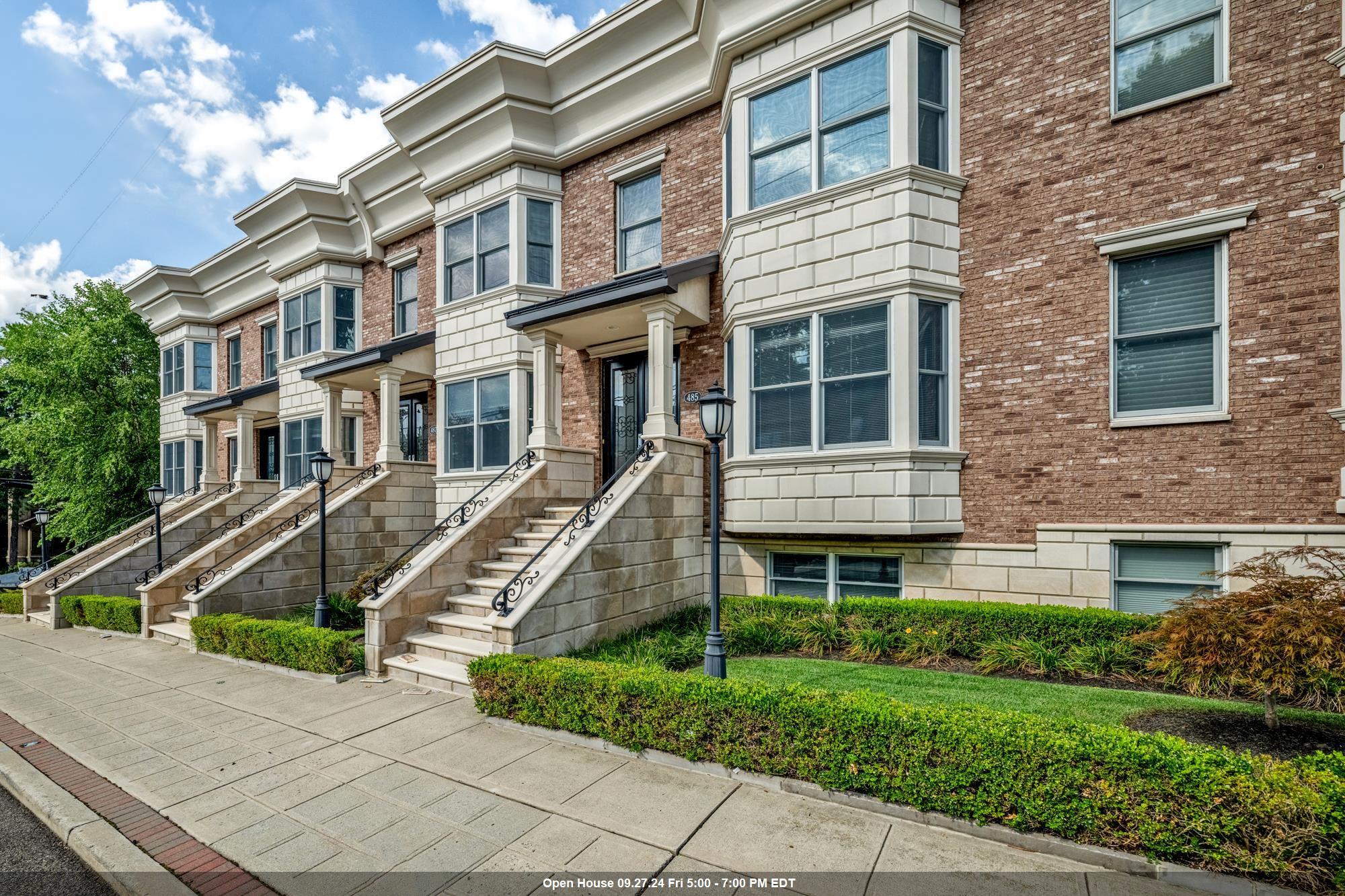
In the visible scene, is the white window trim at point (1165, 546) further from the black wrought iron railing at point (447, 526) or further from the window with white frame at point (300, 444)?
the window with white frame at point (300, 444)

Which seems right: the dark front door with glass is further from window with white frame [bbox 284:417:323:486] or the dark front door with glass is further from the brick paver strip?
the brick paver strip

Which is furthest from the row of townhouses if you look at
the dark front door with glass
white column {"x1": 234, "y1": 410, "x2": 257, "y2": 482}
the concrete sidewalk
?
white column {"x1": 234, "y1": 410, "x2": 257, "y2": 482}

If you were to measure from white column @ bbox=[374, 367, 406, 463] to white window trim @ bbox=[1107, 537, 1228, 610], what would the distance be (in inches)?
522

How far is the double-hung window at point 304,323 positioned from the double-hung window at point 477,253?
5705 millimetres

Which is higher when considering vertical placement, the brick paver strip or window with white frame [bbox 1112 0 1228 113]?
window with white frame [bbox 1112 0 1228 113]

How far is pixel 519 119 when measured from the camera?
1301cm

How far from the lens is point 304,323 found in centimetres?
1844

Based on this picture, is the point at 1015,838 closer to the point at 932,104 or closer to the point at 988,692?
the point at 988,692

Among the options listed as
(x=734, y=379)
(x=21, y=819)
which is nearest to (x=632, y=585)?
(x=734, y=379)

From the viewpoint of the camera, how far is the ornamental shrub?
1301 cm

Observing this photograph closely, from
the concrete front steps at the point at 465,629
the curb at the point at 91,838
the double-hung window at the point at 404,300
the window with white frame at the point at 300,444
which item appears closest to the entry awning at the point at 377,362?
the double-hung window at the point at 404,300

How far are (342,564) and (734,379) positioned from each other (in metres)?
9.05

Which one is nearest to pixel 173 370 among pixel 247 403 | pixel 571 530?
pixel 247 403

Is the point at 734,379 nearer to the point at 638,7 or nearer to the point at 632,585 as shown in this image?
the point at 632,585
